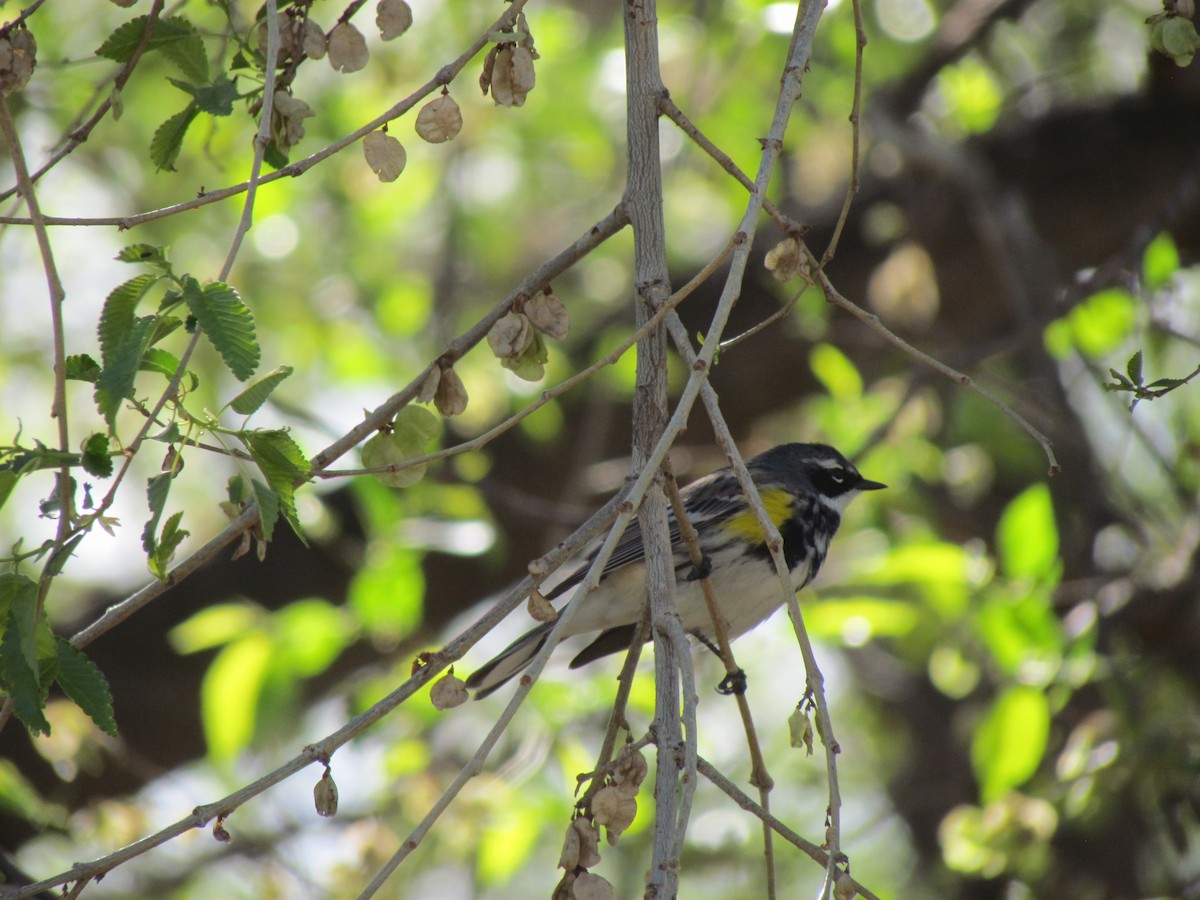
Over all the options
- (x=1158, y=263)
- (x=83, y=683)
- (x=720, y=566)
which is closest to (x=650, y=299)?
(x=83, y=683)

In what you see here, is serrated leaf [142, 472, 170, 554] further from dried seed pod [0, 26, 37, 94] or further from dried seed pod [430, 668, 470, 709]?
dried seed pod [0, 26, 37, 94]

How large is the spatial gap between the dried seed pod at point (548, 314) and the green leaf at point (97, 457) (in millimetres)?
776

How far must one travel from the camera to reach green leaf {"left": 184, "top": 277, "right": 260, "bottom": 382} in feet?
5.57

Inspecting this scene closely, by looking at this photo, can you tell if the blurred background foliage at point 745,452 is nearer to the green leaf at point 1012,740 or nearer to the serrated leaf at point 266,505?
the green leaf at point 1012,740

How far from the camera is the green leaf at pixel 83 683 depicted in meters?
1.82

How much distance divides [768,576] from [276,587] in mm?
2544

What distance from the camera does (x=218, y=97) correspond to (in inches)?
79.0

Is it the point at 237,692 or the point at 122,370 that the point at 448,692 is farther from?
the point at 237,692

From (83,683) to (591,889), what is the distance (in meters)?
0.80

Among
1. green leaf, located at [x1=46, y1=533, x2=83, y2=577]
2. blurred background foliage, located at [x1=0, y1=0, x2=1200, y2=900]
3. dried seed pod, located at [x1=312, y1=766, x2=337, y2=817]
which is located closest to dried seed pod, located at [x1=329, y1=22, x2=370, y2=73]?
green leaf, located at [x1=46, y1=533, x2=83, y2=577]

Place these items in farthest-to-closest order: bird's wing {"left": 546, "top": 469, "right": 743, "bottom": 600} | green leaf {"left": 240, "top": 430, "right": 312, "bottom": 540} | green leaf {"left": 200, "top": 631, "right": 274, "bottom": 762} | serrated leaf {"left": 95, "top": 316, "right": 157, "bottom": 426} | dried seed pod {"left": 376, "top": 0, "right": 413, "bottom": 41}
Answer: bird's wing {"left": 546, "top": 469, "right": 743, "bottom": 600} < green leaf {"left": 200, "top": 631, "right": 274, "bottom": 762} < dried seed pod {"left": 376, "top": 0, "right": 413, "bottom": 41} < green leaf {"left": 240, "top": 430, "right": 312, "bottom": 540} < serrated leaf {"left": 95, "top": 316, "right": 157, "bottom": 426}

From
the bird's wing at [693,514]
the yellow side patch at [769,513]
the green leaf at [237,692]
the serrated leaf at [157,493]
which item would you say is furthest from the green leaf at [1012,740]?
the serrated leaf at [157,493]

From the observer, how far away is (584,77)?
646cm

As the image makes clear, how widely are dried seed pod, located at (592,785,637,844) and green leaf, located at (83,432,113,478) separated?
0.85m
